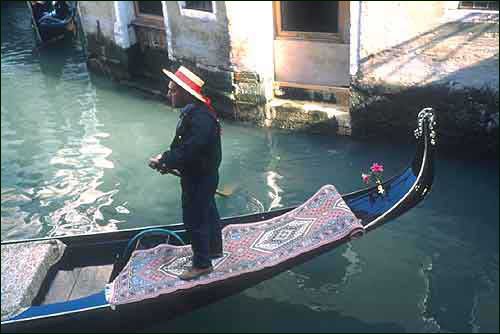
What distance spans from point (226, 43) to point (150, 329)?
4676mm

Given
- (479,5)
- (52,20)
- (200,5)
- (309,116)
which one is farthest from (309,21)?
(52,20)

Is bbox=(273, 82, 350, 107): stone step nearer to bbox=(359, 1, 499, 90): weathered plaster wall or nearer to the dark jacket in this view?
bbox=(359, 1, 499, 90): weathered plaster wall

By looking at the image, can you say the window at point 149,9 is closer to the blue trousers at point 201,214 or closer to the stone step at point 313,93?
the stone step at point 313,93

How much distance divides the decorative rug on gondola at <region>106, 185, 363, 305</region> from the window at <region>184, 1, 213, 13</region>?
4.60m

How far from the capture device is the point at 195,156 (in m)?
3.33

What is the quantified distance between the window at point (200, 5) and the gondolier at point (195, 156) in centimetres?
489

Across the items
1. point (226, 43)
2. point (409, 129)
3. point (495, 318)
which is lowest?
point (495, 318)

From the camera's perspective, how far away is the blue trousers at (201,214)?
3533 millimetres

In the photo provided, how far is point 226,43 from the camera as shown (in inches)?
306

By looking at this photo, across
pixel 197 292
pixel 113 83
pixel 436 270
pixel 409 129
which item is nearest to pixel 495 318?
pixel 436 270

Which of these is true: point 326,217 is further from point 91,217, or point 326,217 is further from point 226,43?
point 226,43

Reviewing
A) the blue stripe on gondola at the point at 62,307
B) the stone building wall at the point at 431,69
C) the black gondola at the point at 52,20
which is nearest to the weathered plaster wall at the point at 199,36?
the stone building wall at the point at 431,69

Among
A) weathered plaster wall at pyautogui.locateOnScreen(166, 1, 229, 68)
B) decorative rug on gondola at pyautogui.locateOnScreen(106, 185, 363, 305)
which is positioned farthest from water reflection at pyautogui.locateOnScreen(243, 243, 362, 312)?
weathered plaster wall at pyautogui.locateOnScreen(166, 1, 229, 68)

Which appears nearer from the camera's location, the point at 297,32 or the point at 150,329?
the point at 150,329
